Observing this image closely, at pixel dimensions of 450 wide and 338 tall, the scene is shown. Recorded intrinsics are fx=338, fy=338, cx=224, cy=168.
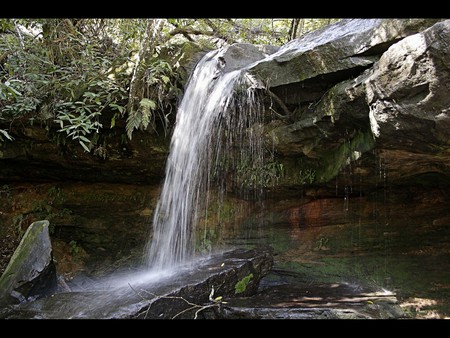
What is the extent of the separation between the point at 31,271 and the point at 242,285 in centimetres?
255

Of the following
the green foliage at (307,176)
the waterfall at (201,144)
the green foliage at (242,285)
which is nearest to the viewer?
the green foliage at (242,285)

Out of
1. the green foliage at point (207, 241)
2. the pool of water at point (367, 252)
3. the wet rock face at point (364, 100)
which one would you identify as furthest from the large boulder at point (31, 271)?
the wet rock face at point (364, 100)

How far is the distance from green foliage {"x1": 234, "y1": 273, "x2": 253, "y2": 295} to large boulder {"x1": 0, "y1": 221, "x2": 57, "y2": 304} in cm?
236

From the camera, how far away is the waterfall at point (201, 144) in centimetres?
539

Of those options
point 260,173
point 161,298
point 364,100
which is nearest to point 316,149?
point 260,173

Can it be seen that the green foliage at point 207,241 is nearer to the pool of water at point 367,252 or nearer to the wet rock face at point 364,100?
the pool of water at point 367,252

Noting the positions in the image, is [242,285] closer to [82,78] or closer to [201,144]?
[201,144]

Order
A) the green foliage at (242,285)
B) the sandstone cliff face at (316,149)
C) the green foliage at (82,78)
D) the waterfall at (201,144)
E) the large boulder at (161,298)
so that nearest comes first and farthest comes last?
the large boulder at (161,298), the sandstone cliff face at (316,149), the green foliage at (242,285), the waterfall at (201,144), the green foliage at (82,78)

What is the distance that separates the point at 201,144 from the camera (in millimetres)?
5539

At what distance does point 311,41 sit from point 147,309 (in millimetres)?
4369

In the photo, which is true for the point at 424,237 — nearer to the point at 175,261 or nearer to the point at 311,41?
the point at 311,41

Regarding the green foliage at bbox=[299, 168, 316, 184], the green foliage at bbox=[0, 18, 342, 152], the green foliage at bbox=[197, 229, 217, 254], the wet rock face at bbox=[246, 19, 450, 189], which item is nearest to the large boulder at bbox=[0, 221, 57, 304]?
the green foliage at bbox=[0, 18, 342, 152]

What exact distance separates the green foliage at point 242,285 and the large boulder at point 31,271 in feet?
7.75

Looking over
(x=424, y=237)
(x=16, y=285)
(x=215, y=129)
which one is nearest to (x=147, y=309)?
(x=16, y=285)
